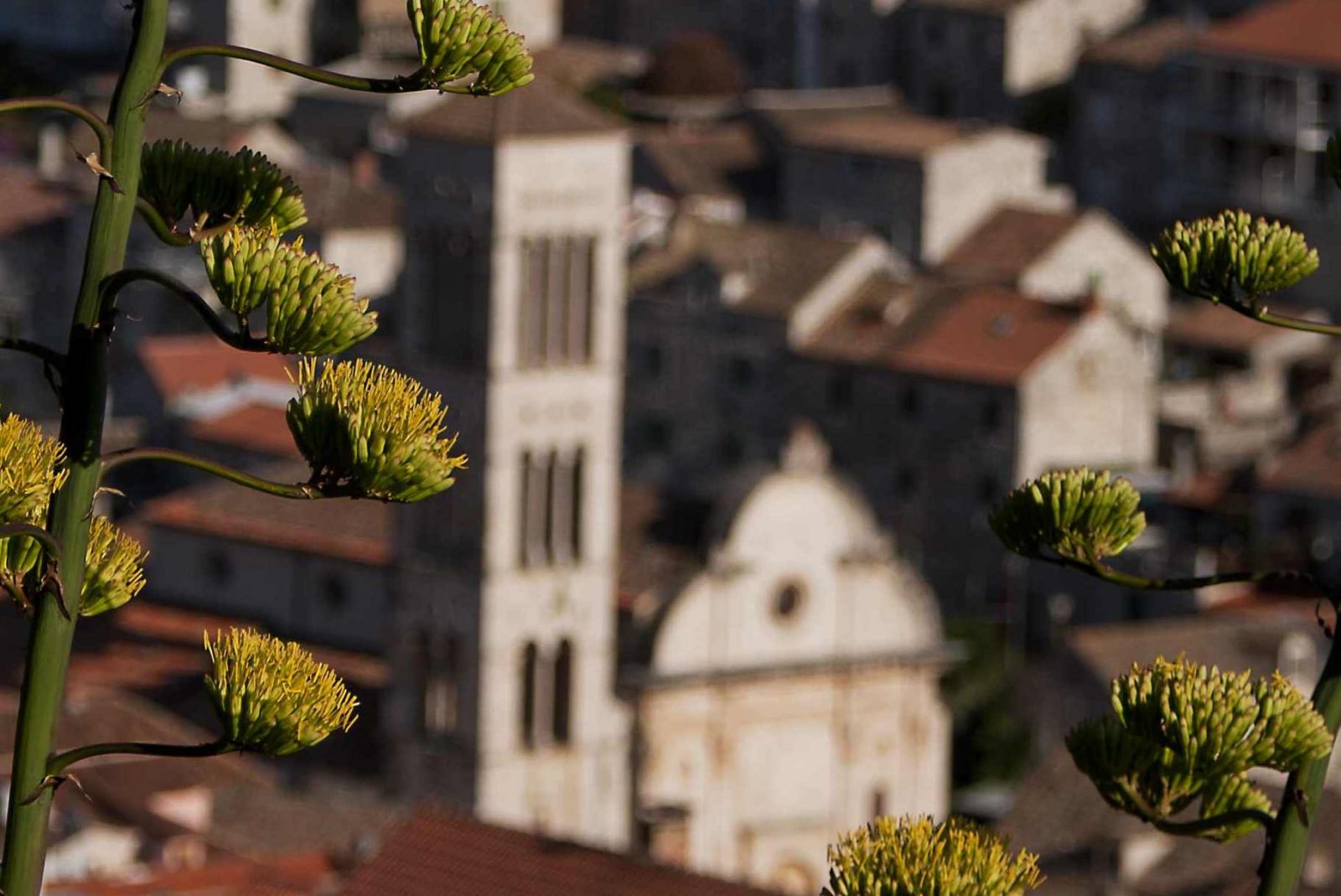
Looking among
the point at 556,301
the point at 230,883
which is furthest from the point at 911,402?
the point at 230,883

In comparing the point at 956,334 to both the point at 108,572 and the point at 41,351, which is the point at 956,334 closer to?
the point at 108,572

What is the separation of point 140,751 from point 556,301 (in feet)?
140

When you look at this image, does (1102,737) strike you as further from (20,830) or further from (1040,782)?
(1040,782)

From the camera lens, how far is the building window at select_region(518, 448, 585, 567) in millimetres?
49531

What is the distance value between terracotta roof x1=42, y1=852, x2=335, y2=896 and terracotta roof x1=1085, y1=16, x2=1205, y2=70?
5387cm

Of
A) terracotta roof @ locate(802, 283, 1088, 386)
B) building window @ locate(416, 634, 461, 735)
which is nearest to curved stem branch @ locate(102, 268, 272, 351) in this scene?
building window @ locate(416, 634, 461, 735)

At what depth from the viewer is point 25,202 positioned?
274ft

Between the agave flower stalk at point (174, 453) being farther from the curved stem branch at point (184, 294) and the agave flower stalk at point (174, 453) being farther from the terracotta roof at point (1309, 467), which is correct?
the terracotta roof at point (1309, 467)

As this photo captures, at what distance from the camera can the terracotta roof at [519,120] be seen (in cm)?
4878

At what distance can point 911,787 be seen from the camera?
51.1 meters

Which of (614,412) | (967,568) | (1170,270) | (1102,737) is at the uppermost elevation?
(1170,270)

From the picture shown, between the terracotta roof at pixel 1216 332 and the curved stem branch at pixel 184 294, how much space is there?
66.4 metres

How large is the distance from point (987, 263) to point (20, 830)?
70.6m

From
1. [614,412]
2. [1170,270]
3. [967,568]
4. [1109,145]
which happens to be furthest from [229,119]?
[1170,270]
